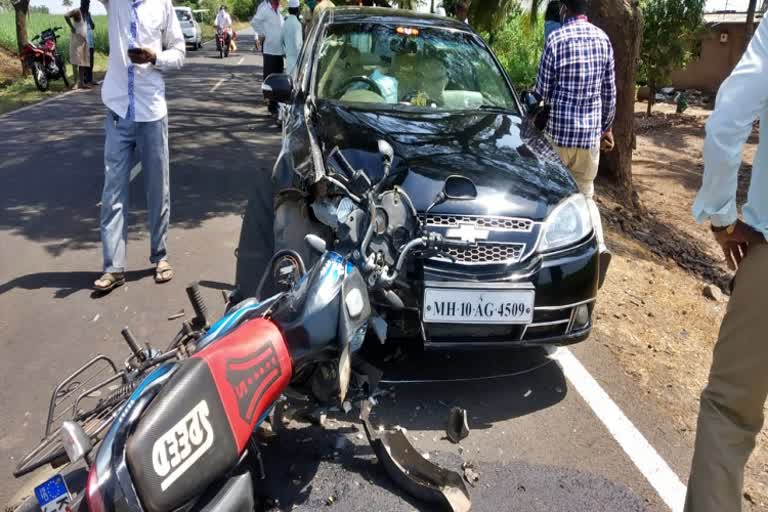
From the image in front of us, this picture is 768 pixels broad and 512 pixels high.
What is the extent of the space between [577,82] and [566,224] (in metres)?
2.06

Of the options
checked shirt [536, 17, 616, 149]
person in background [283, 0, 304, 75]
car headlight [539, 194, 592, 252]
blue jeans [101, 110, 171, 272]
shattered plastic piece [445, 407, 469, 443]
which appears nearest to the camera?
shattered plastic piece [445, 407, 469, 443]

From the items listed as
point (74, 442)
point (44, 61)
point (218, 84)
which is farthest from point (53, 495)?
point (218, 84)

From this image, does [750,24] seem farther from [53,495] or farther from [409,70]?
[53,495]

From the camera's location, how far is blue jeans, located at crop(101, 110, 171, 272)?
15.4 ft

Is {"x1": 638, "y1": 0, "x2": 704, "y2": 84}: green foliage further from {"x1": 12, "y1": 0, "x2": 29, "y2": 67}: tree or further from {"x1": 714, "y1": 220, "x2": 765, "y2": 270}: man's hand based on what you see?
{"x1": 714, "y1": 220, "x2": 765, "y2": 270}: man's hand

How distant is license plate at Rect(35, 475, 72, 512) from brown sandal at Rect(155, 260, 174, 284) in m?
3.13

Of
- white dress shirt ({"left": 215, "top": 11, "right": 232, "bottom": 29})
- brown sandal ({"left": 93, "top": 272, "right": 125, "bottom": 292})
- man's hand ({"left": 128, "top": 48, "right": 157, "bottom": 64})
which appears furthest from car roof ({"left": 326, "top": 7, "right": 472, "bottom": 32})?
white dress shirt ({"left": 215, "top": 11, "right": 232, "bottom": 29})

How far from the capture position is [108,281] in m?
4.76

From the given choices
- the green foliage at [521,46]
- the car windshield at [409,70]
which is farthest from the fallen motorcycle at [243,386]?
the green foliage at [521,46]

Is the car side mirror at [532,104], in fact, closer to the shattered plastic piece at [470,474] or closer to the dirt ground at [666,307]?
the dirt ground at [666,307]

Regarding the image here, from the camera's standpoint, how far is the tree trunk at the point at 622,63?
7910 mm

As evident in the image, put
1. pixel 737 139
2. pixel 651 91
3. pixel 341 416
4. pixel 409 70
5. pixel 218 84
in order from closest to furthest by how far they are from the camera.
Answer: pixel 737 139 < pixel 341 416 < pixel 409 70 < pixel 218 84 < pixel 651 91

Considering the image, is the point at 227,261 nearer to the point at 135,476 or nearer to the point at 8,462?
the point at 8,462

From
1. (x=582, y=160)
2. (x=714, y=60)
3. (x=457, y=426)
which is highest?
(x=582, y=160)
